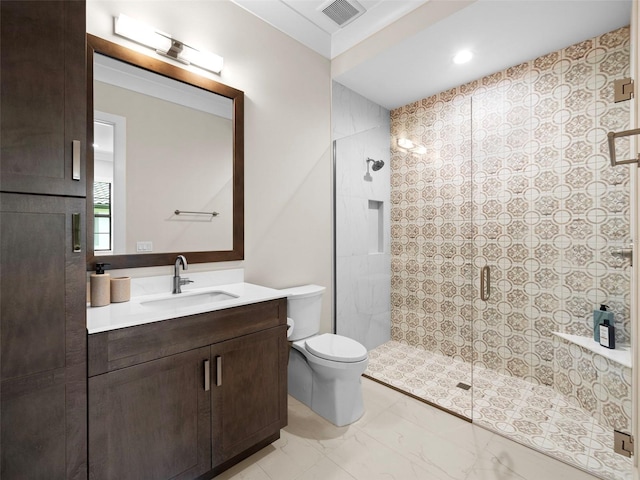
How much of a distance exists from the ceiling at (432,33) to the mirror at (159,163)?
0.81m

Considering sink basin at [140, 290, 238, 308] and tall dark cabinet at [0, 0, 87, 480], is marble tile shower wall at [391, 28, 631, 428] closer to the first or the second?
sink basin at [140, 290, 238, 308]

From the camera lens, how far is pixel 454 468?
5.15 feet

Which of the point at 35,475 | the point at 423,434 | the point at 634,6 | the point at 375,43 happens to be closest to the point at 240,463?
the point at 35,475

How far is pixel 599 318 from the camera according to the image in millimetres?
1701

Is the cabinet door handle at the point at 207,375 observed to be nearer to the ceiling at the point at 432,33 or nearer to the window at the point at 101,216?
the window at the point at 101,216

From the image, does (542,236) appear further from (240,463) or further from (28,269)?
(28,269)

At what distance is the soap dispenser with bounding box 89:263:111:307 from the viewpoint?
1424 millimetres

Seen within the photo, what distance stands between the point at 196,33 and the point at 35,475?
2176 millimetres

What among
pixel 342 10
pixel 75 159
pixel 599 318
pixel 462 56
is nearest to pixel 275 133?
pixel 342 10

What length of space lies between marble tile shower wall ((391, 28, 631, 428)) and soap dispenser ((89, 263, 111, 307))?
210cm

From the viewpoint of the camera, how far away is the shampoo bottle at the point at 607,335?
1649 mm

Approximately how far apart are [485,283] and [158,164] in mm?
2155

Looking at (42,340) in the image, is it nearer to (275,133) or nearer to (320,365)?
(320,365)

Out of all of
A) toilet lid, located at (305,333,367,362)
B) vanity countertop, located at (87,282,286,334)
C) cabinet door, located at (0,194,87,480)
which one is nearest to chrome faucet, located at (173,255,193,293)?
vanity countertop, located at (87,282,286,334)
